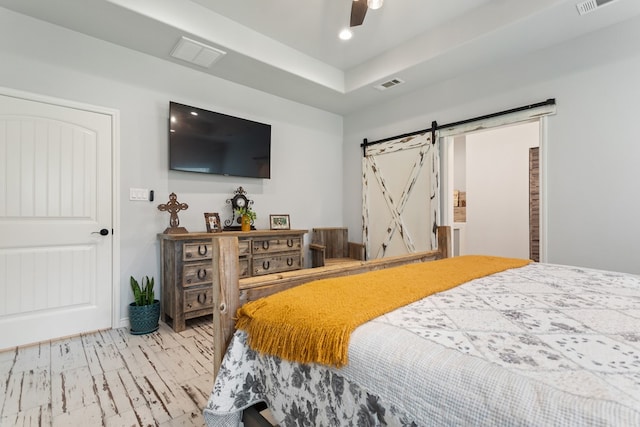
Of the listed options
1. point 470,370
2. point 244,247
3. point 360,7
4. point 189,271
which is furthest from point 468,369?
point 244,247

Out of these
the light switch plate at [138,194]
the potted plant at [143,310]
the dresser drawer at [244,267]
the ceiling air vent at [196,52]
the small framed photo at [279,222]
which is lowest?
the potted plant at [143,310]

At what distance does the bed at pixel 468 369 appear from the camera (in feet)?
1.90

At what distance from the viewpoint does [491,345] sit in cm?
78

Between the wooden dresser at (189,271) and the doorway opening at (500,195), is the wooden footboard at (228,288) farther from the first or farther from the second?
the doorway opening at (500,195)

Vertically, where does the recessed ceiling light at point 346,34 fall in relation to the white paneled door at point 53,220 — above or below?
above

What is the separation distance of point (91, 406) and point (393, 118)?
4049 mm

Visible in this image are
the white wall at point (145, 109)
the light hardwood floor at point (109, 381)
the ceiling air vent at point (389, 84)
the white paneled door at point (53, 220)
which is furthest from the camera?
the ceiling air vent at point (389, 84)

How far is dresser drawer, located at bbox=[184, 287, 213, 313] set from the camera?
2.75m

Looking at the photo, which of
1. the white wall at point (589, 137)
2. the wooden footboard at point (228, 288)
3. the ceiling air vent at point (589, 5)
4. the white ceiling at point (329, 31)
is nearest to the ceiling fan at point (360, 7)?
the white ceiling at point (329, 31)

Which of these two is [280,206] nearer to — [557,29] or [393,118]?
[393,118]

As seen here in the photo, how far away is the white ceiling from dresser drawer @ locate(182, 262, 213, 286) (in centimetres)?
204

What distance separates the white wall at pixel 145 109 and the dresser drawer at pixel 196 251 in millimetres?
495

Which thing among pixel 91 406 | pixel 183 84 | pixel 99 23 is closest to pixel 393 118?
pixel 183 84

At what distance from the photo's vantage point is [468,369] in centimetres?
67
